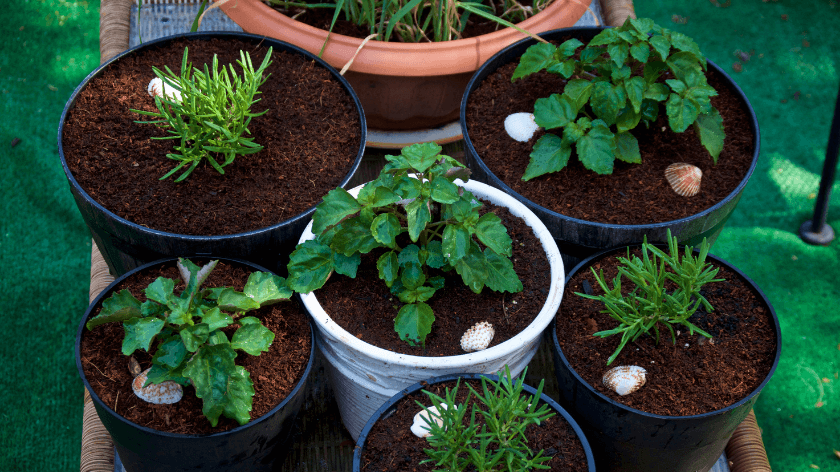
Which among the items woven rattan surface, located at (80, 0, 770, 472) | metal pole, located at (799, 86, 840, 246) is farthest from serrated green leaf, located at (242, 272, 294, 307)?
metal pole, located at (799, 86, 840, 246)

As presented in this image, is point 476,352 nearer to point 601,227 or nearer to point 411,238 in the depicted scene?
point 411,238

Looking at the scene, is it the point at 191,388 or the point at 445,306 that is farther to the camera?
the point at 445,306

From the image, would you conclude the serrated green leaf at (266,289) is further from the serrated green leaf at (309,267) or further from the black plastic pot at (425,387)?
the black plastic pot at (425,387)

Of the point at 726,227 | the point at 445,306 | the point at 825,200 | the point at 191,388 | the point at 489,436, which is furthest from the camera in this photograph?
the point at 726,227

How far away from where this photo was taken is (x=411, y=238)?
1.09 metres

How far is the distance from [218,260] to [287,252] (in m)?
0.15

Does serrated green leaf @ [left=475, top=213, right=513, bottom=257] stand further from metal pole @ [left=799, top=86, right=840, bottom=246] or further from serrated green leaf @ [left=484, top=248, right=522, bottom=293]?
metal pole @ [left=799, top=86, right=840, bottom=246]

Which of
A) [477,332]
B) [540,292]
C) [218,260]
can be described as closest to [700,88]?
[540,292]

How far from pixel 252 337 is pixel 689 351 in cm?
72

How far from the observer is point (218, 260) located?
48.3 inches

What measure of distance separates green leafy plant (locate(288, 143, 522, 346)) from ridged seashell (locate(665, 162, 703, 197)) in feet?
1.37

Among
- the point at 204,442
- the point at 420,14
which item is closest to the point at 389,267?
the point at 204,442

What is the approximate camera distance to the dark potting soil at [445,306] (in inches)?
45.8

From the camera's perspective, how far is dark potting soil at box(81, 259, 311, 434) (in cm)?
106
